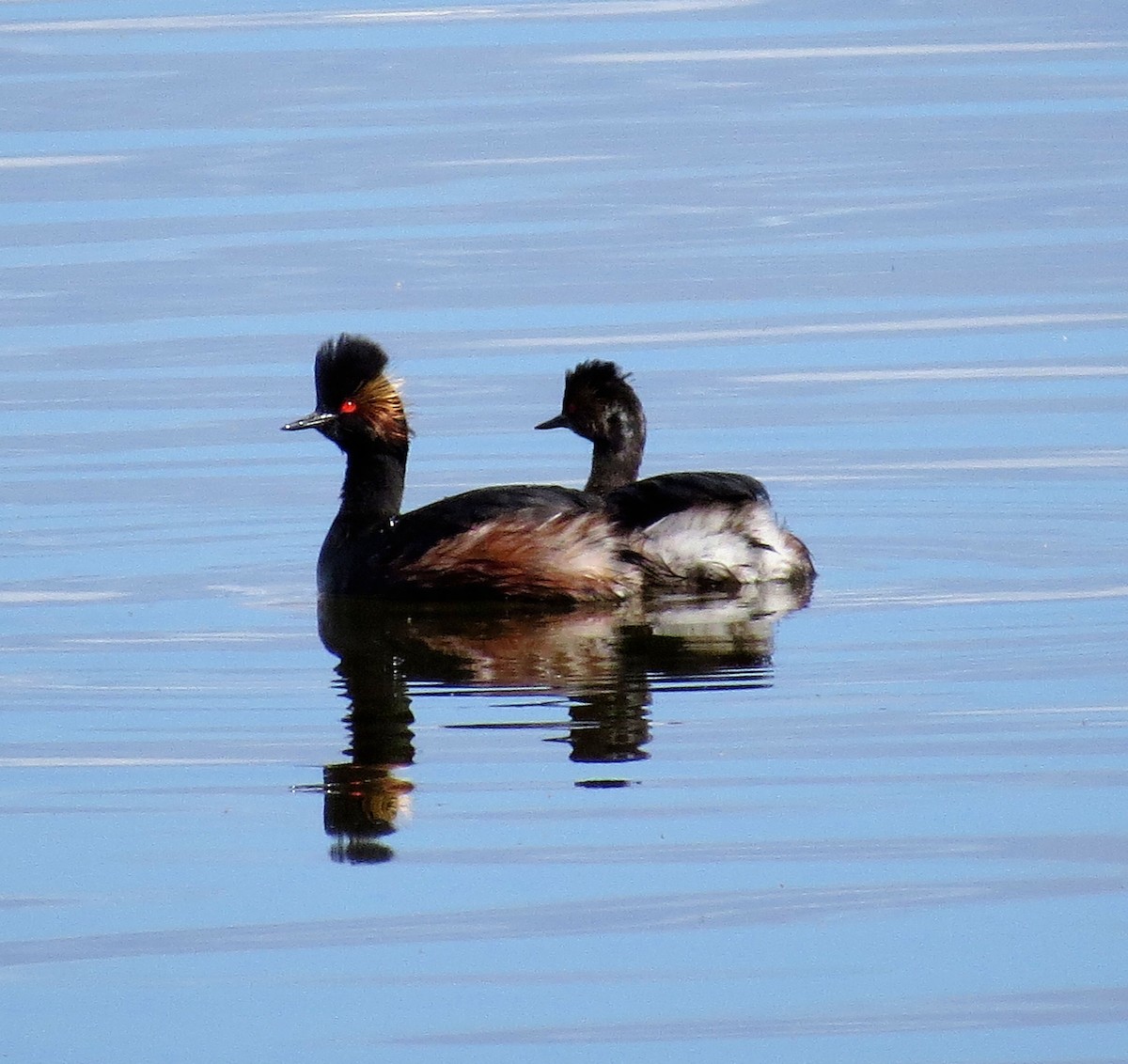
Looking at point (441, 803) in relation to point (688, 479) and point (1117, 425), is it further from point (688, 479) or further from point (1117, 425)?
point (1117, 425)

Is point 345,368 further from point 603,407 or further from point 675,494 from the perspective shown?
point 675,494

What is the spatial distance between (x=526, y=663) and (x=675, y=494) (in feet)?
3.55

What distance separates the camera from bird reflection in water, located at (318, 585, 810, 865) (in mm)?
6773

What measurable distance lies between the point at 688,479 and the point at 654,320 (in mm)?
4869

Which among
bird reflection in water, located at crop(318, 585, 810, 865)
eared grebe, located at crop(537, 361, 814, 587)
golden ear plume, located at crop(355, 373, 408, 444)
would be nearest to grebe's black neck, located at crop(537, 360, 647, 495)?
golden ear plume, located at crop(355, 373, 408, 444)

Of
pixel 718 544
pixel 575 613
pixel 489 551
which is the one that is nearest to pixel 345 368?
pixel 489 551

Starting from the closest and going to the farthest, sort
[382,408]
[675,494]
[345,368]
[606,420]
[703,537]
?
[675,494]
[703,537]
[345,368]
[382,408]
[606,420]

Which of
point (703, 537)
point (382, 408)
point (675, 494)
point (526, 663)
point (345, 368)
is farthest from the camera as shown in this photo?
point (382, 408)

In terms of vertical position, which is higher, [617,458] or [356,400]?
[356,400]

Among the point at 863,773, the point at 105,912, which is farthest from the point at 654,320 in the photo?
the point at 105,912

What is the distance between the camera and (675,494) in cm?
905

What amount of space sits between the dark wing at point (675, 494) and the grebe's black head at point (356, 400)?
104 cm

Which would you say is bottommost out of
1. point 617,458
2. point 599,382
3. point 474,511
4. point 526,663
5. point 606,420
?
point 526,663

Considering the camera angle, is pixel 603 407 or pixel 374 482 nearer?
pixel 374 482
